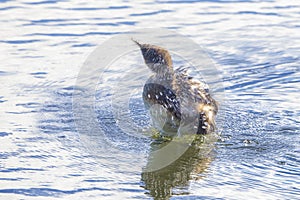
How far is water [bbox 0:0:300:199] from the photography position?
279 inches

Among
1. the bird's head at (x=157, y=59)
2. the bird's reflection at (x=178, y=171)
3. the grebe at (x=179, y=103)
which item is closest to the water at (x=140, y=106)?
the bird's reflection at (x=178, y=171)

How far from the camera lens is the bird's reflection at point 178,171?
708 cm

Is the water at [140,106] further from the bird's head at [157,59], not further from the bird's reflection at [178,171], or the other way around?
the bird's head at [157,59]

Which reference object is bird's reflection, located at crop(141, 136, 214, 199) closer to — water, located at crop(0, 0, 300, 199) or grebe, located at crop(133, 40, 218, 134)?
water, located at crop(0, 0, 300, 199)

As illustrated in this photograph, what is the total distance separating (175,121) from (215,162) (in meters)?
0.81

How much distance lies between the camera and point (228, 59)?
10992mm

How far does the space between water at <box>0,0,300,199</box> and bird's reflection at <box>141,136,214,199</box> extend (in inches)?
0.5

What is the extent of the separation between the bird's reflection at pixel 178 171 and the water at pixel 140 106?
0.5 inches

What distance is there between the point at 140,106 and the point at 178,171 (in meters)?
1.97

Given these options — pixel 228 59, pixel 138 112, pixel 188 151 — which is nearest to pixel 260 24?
pixel 228 59

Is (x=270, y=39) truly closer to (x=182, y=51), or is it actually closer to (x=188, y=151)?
(x=182, y=51)

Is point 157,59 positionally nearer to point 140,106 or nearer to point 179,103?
point 140,106

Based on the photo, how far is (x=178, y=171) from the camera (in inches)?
298

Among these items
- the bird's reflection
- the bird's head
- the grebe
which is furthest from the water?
the bird's head
